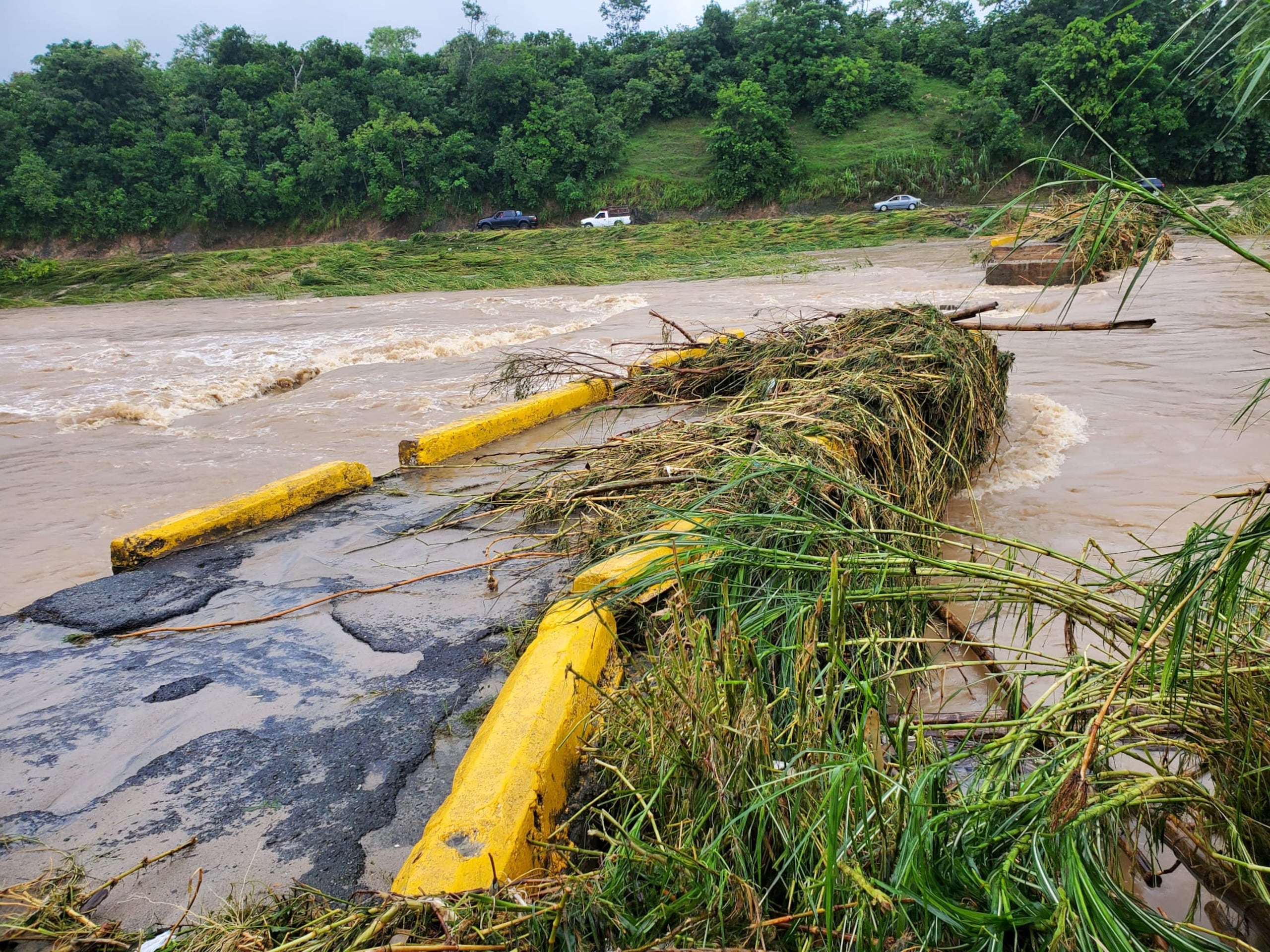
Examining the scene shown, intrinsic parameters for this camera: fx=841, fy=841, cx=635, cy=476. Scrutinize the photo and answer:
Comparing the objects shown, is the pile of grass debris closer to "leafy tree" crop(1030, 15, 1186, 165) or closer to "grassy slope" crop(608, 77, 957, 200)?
"leafy tree" crop(1030, 15, 1186, 165)

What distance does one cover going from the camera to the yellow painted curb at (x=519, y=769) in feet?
6.30

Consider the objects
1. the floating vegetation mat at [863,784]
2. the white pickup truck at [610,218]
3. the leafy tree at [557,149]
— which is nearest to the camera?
the floating vegetation mat at [863,784]

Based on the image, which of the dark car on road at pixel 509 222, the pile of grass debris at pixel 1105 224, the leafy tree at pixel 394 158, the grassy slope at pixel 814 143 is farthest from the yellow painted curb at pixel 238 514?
the leafy tree at pixel 394 158

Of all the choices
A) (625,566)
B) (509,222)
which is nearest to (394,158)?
(509,222)

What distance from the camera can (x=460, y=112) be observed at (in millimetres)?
41062

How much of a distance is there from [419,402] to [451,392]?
1.63 ft

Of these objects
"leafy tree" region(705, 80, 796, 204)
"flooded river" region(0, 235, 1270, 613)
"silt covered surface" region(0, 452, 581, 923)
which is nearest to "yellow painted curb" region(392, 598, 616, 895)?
"silt covered surface" region(0, 452, 581, 923)

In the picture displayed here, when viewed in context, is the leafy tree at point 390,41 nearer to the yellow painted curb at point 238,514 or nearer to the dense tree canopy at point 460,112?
the dense tree canopy at point 460,112

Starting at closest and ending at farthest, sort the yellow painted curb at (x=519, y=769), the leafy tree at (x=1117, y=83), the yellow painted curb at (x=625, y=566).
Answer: the yellow painted curb at (x=519, y=769), the yellow painted curb at (x=625, y=566), the leafy tree at (x=1117, y=83)

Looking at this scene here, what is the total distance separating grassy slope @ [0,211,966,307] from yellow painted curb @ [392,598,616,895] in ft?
55.7

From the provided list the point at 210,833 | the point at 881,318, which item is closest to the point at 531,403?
the point at 881,318

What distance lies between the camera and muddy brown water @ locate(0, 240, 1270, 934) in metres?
4.79

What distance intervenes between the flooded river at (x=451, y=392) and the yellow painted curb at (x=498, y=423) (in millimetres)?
1261

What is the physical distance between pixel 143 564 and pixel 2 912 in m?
2.39
